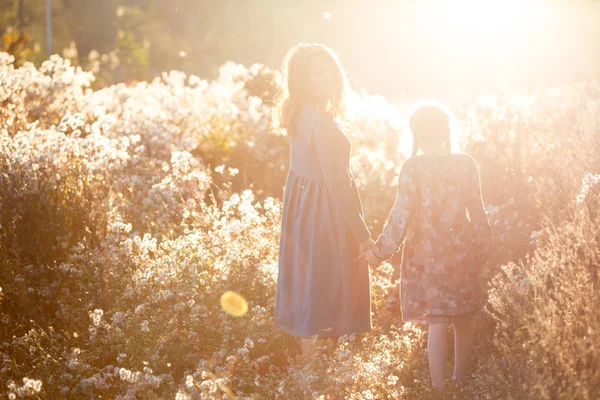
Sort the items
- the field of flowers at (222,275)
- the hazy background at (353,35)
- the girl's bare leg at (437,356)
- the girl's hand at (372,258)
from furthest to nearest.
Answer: the hazy background at (353,35)
the girl's hand at (372,258)
the girl's bare leg at (437,356)
the field of flowers at (222,275)

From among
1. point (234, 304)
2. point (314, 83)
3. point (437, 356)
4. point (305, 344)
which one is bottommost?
point (437, 356)

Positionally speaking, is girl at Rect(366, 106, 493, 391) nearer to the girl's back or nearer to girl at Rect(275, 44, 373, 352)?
the girl's back

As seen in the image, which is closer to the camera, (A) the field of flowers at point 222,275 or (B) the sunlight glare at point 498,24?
(A) the field of flowers at point 222,275

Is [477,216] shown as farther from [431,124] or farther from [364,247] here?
[364,247]

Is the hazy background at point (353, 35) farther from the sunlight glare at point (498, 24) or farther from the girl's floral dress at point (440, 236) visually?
the girl's floral dress at point (440, 236)

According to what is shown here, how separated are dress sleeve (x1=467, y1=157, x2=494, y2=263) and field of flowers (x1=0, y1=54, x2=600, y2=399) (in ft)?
0.74

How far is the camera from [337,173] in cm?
409

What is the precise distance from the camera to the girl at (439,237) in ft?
12.9

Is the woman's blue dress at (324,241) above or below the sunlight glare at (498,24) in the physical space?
below

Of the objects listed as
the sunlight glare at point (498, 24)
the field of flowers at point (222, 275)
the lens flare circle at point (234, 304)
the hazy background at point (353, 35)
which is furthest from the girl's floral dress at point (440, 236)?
the sunlight glare at point (498, 24)

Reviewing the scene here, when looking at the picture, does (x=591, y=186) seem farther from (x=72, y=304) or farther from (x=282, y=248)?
(x=72, y=304)

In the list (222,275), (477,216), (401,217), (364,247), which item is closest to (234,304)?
(222,275)

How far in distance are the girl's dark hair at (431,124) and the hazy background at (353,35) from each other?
20768mm

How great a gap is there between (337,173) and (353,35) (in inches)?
1211
